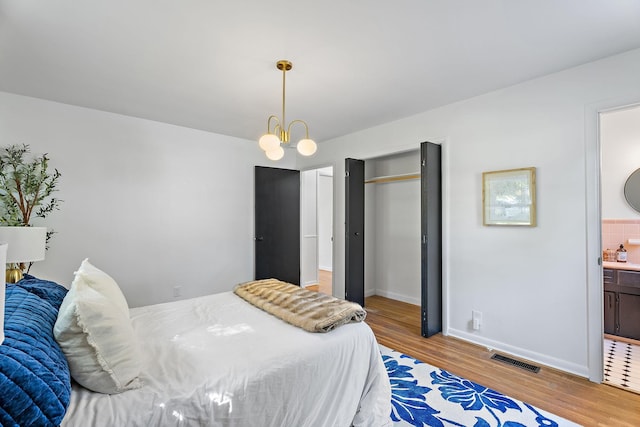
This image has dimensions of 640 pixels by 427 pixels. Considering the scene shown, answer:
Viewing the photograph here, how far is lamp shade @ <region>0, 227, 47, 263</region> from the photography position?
2074 millimetres

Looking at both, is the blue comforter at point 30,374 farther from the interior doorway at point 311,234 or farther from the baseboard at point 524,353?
the interior doorway at point 311,234

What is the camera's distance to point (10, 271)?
233cm

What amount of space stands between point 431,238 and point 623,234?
238cm

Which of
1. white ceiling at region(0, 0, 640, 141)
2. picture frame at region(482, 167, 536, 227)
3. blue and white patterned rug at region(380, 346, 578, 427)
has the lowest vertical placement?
blue and white patterned rug at region(380, 346, 578, 427)

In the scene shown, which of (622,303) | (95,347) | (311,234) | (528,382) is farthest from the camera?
(311,234)

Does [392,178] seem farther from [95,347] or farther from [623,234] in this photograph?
[95,347]

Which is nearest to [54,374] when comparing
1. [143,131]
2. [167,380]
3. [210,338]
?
[167,380]

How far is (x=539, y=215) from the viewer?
9.08 feet

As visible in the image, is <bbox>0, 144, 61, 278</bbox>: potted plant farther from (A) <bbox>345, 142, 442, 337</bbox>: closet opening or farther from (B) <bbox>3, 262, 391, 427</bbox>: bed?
(A) <bbox>345, 142, 442, 337</bbox>: closet opening

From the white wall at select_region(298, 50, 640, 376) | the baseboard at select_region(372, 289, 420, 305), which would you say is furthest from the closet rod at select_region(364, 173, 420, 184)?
the baseboard at select_region(372, 289, 420, 305)

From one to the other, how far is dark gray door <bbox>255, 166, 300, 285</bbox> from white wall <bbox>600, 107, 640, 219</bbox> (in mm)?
4180

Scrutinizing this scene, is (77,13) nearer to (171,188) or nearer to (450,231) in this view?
(171,188)

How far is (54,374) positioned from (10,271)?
6.48 ft

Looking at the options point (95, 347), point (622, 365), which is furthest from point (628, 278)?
point (95, 347)
